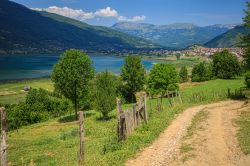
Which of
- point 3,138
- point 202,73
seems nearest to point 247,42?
point 3,138

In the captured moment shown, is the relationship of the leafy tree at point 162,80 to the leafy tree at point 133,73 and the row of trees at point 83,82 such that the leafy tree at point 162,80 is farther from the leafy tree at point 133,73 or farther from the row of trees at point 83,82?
the row of trees at point 83,82

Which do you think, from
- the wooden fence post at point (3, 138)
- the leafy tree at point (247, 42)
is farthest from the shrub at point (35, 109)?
the wooden fence post at point (3, 138)

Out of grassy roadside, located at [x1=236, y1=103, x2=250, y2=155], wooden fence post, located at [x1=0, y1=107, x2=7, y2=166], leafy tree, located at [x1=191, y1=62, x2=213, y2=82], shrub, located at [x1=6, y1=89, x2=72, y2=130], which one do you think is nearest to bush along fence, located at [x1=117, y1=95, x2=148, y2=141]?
grassy roadside, located at [x1=236, y1=103, x2=250, y2=155]

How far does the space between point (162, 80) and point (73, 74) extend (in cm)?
3449

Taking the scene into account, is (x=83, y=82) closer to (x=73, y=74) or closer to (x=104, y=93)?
(x=73, y=74)

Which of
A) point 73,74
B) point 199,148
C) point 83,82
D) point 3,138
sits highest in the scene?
point 73,74

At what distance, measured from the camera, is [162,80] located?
292 ft

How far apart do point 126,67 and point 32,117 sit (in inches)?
1235

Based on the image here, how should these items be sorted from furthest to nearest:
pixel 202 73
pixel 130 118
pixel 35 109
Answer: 1. pixel 202 73
2. pixel 35 109
3. pixel 130 118

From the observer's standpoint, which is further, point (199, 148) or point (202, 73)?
point (202, 73)

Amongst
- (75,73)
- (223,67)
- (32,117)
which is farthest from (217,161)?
(223,67)

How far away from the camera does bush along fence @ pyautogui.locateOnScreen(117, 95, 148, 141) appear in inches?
921

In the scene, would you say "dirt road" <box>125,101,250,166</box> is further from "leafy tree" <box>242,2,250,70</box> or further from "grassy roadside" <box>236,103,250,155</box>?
"leafy tree" <box>242,2,250,70</box>

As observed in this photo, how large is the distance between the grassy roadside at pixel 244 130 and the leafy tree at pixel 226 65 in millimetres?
90839
